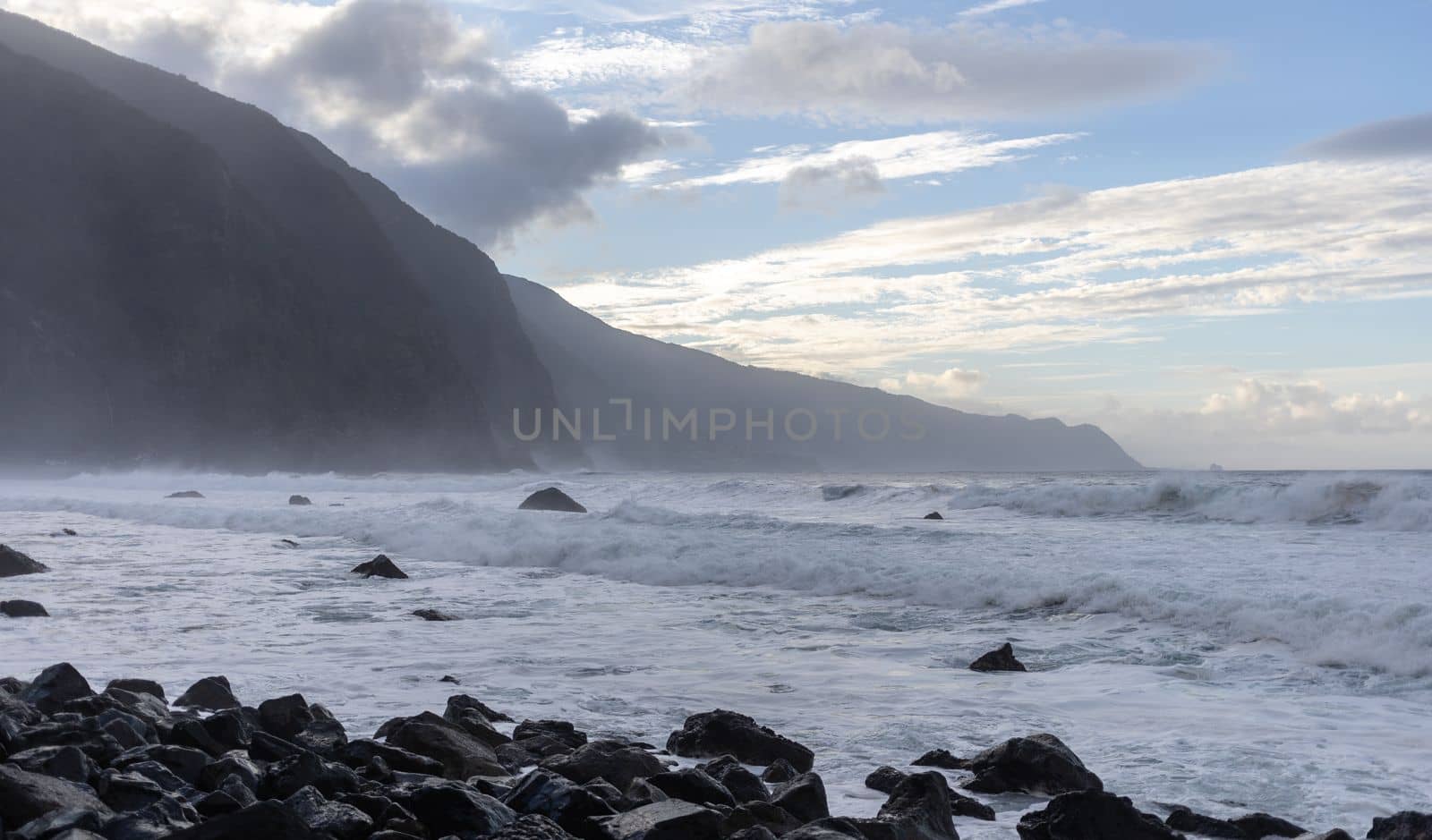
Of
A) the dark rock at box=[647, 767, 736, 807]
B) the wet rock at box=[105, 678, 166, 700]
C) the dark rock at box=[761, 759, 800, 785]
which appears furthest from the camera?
the wet rock at box=[105, 678, 166, 700]

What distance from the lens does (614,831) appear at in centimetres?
431

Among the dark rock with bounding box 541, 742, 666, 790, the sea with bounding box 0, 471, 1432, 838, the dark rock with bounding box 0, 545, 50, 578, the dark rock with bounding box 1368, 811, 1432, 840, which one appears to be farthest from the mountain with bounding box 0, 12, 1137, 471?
the dark rock with bounding box 1368, 811, 1432, 840

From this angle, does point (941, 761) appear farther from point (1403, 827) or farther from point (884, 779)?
point (1403, 827)

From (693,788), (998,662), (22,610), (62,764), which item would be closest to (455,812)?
(693,788)

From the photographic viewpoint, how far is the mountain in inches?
2442

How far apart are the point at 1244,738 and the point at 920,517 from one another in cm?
1930

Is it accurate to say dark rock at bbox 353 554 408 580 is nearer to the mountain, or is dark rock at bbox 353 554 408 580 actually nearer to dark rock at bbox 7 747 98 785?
dark rock at bbox 7 747 98 785

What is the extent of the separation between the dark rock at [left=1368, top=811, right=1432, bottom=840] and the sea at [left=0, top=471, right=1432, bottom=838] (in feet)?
0.90

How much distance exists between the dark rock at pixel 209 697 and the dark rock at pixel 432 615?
4.00 meters

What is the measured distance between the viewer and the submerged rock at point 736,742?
604 cm

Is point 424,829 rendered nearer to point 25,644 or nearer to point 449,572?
point 25,644

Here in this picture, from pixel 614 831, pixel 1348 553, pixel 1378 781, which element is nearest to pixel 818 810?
pixel 614 831

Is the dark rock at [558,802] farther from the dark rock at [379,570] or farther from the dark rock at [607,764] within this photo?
the dark rock at [379,570]

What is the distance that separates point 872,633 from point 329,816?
687 cm
